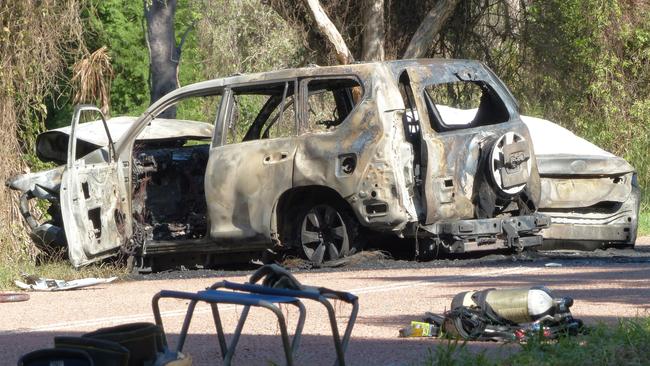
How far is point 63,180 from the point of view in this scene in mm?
11977

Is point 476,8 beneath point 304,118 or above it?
above

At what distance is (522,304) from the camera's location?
284 inches

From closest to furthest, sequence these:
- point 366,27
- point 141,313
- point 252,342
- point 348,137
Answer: point 252,342 → point 141,313 → point 348,137 → point 366,27

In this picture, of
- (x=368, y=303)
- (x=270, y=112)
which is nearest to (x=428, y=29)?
(x=270, y=112)

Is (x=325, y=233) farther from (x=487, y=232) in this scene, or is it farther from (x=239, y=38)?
(x=239, y=38)

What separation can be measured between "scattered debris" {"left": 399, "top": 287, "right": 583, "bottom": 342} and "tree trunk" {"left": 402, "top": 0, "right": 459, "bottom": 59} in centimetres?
1429

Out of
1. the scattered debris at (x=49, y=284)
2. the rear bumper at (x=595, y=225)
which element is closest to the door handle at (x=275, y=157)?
the scattered debris at (x=49, y=284)

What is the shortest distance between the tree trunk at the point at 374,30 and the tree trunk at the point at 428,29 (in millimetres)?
580

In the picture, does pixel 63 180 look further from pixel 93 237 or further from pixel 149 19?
pixel 149 19

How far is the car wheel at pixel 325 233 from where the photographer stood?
39.3 feet

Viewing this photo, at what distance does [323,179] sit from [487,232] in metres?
1.59

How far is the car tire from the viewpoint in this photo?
12.0 metres

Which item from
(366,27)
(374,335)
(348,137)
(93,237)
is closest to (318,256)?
(348,137)

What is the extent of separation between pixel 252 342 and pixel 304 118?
4959 millimetres
